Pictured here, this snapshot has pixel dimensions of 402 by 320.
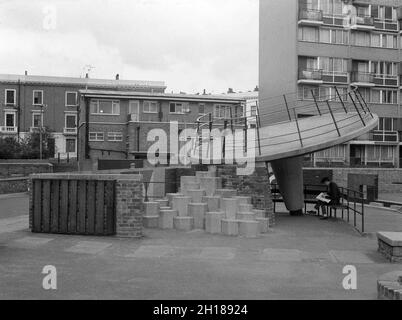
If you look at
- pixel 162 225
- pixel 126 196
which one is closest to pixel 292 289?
pixel 126 196

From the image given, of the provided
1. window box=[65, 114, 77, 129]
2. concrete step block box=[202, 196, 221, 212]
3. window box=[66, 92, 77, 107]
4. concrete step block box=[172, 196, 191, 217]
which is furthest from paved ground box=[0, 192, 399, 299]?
window box=[66, 92, 77, 107]

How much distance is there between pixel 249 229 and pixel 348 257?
285 centimetres

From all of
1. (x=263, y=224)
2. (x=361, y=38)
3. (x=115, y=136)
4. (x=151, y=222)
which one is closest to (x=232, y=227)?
(x=263, y=224)

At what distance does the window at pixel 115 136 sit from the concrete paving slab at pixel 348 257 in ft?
157

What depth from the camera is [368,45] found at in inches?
2084

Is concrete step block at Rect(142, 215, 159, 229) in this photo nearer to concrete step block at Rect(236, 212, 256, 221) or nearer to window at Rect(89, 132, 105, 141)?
concrete step block at Rect(236, 212, 256, 221)

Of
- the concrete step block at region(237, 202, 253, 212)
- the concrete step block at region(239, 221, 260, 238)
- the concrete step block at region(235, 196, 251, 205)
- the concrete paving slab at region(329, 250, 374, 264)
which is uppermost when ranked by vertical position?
the concrete step block at region(235, 196, 251, 205)

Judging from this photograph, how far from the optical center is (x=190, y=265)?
30.9 feet

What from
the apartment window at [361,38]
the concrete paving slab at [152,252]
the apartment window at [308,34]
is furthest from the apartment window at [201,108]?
the concrete paving slab at [152,252]

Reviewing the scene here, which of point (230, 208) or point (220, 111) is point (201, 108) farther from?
point (230, 208)

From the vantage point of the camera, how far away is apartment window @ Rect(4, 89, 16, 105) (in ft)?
238

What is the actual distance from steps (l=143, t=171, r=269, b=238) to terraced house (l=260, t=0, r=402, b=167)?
106ft

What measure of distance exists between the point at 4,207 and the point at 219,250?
11.8m
